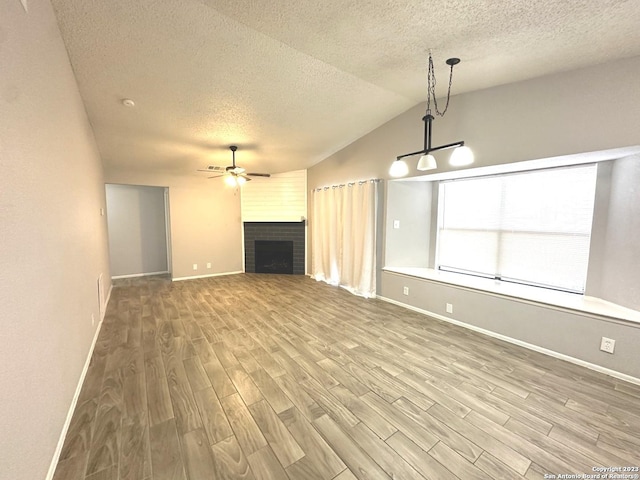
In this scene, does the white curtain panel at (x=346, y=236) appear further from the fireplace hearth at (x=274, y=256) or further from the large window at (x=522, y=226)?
the large window at (x=522, y=226)

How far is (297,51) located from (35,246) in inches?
98.8

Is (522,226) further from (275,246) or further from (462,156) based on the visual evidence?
(275,246)

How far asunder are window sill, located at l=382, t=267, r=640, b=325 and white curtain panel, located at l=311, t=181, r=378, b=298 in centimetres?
72

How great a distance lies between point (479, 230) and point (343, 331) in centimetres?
256

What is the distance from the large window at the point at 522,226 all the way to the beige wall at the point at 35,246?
4599 millimetres

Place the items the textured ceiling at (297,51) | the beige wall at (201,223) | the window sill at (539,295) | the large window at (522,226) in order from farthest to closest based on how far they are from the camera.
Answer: the beige wall at (201,223) → the large window at (522,226) → the window sill at (539,295) → the textured ceiling at (297,51)

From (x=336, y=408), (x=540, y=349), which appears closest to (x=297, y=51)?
(x=336, y=408)

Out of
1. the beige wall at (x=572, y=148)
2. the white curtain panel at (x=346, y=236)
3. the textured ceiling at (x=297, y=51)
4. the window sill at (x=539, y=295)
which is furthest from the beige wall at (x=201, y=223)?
the beige wall at (x=572, y=148)

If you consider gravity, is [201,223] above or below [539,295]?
Result: above

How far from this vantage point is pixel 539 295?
2.90 m

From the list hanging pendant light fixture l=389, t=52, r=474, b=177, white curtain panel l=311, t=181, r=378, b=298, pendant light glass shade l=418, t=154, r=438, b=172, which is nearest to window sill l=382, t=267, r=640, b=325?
white curtain panel l=311, t=181, r=378, b=298

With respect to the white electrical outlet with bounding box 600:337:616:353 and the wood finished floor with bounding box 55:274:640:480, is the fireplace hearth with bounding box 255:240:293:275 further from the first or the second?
the white electrical outlet with bounding box 600:337:616:353

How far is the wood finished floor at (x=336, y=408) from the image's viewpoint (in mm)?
1480

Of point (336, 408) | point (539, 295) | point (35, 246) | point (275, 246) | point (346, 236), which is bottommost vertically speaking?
point (336, 408)
